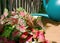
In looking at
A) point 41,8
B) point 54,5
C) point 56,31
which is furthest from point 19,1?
point 54,5

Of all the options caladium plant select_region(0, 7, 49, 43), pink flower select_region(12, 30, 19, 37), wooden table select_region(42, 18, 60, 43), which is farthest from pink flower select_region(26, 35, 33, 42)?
wooden table select_region(42, 18, 60, 43)

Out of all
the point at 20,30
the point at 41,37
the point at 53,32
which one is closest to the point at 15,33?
the point at 20,30

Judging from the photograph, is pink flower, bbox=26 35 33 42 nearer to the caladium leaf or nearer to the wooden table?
the caladium leaf

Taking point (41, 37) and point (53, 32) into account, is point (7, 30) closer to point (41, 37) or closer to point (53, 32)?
point (41, 37)

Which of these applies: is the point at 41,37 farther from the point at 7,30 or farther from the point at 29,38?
the point at 7,30

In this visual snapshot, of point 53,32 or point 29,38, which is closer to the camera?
point 29,38

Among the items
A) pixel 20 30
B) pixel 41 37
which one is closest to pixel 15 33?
pixel 20 30

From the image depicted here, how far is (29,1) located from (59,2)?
11.6 feet

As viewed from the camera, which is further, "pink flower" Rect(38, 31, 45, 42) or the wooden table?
the wooden table

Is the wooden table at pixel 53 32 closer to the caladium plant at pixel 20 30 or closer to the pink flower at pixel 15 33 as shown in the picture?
the caladium plant at pixel 20 30

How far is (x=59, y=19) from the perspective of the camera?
225 cm

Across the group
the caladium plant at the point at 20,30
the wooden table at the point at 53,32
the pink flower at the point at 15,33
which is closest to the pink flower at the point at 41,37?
the caladium plant at the point at 20,30

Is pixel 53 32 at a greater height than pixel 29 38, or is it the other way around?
pixel 29 38

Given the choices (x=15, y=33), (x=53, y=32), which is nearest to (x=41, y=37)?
(x=15, y=33)
